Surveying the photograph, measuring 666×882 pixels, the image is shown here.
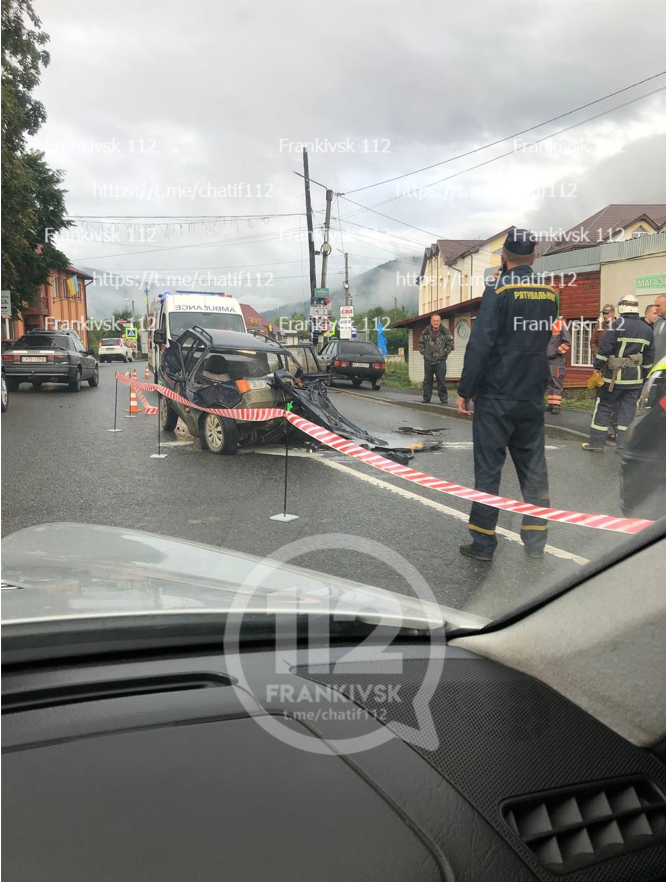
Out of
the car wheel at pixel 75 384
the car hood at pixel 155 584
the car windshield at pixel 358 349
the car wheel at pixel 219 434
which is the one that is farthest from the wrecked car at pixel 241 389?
the car windshield at pixel 358 349

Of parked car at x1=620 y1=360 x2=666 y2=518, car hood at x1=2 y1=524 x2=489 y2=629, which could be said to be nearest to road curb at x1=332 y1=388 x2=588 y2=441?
parked car at x1=620 y1=360 x2=666 y2=518

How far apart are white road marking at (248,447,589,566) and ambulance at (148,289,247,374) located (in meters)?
6.89

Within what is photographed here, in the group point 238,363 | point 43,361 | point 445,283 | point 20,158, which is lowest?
point 43,361

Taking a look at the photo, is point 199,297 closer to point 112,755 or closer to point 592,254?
point 592,254

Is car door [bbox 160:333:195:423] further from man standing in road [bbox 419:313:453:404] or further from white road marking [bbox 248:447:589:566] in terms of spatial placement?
man standing in road [bbox 419:313:453:404]

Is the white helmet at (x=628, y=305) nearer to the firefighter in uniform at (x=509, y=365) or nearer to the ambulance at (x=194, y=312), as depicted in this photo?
the firefighter in uniform at (x=509, y=365)

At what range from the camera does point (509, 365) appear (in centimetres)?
456

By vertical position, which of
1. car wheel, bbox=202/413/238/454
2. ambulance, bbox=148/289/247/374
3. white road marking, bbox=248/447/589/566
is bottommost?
white road marking, bbox=248/447/589/566

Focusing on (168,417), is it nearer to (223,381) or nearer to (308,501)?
(223,381)

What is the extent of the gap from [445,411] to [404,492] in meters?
7.95

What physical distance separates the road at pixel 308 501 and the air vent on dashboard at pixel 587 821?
1.90 feet

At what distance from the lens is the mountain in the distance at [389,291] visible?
36.9 ft

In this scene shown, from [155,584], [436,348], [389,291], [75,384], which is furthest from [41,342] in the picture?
[389,291]

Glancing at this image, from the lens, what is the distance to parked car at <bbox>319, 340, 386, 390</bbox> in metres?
21.8
